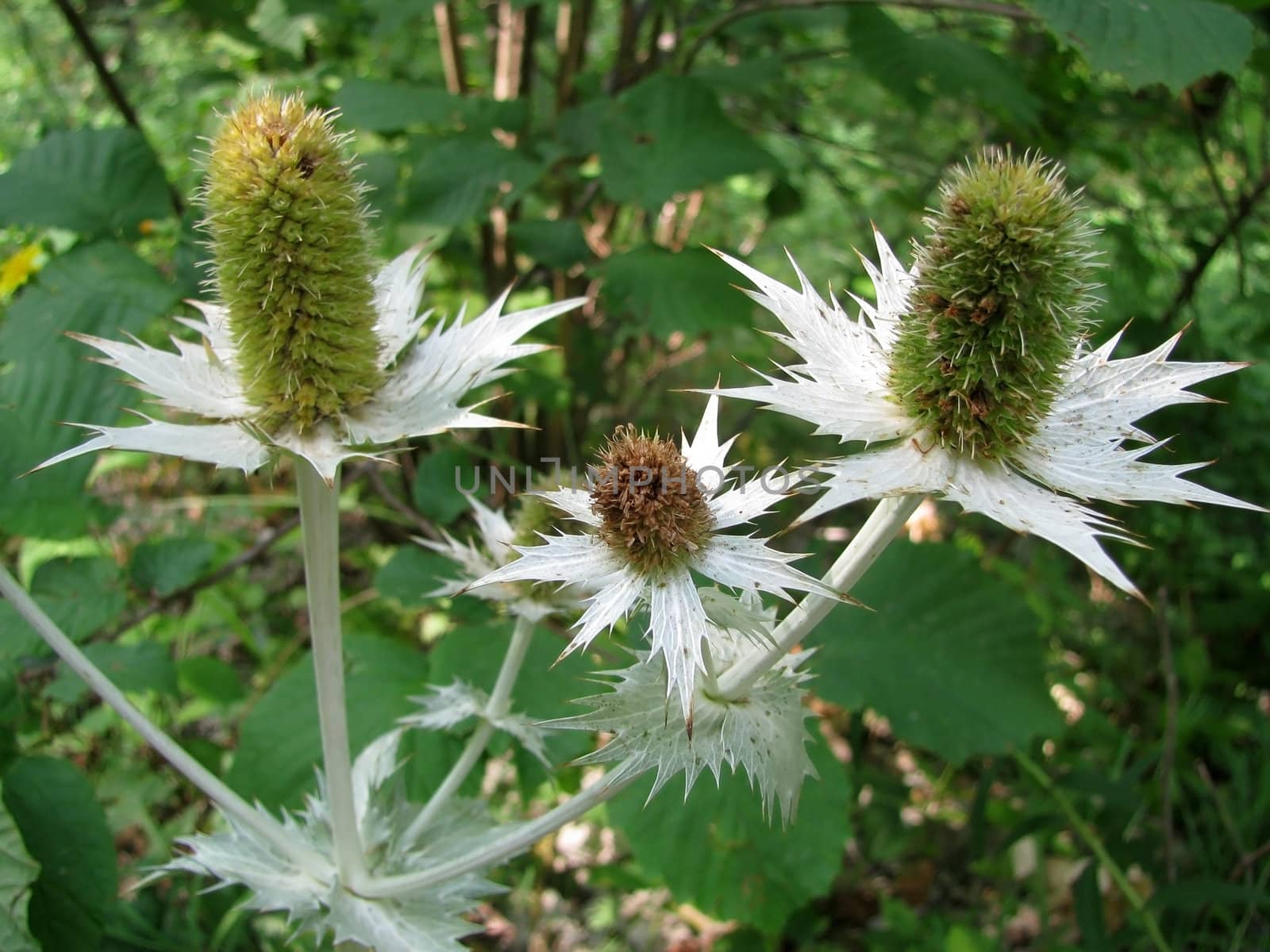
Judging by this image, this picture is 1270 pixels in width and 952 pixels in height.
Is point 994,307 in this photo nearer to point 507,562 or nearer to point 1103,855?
point 507,562

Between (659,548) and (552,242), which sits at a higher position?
(659,548)

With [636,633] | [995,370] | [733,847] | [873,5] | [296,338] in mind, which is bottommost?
[733,847]

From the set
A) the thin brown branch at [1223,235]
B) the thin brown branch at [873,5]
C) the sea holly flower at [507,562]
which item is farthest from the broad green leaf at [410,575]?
the thin brown branch at [1223,235]

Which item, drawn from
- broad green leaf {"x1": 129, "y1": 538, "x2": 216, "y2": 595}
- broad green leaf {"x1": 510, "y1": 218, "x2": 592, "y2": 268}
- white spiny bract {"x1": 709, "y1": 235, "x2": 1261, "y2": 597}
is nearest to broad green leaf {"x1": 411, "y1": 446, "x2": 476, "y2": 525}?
broad green leaf {"x1": 129, "y1": 538, "x2": 216, "y2": 595}

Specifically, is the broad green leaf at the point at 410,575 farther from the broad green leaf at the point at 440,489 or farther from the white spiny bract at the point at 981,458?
the white spiny bract at the point at 981,458

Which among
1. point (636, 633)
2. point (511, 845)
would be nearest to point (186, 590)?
point (636, 633)

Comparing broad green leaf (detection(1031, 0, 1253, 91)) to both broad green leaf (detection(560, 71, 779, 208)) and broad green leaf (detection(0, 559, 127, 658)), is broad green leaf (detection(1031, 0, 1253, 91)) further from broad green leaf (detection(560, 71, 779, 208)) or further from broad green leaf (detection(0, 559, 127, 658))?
broad green leaf (detection(0, 559, 127, 658))
